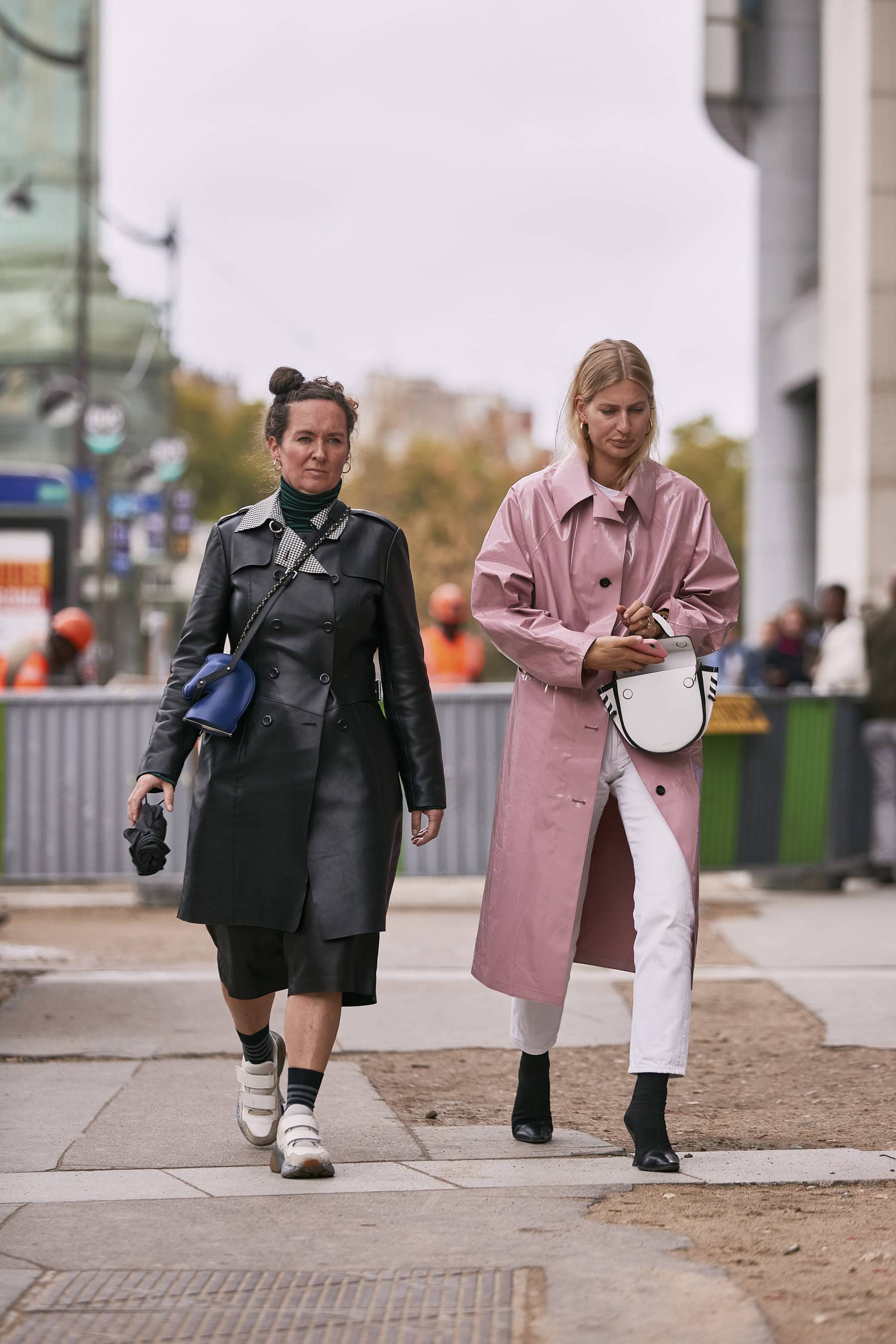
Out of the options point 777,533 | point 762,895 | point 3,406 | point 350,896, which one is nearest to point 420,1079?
point 350,896

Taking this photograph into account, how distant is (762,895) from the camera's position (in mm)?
11367

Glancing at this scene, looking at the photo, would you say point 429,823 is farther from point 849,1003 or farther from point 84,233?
point 84,233

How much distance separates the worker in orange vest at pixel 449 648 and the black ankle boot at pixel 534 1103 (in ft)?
26.1

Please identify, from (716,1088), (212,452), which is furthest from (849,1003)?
(212,452)

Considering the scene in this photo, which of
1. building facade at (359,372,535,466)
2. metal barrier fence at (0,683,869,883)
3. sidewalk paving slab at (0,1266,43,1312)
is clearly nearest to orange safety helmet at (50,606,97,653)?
metal barrier fence at (0,683,869,883)

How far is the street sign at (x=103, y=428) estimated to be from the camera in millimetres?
29094

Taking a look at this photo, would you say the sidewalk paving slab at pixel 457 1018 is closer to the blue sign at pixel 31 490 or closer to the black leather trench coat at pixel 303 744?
the black leather trench coat at pixel 303 744

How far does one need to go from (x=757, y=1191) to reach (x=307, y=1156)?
1065 millimetres

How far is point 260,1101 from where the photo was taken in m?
4.91

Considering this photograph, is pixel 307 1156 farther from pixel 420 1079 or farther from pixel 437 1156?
pixel 420 1079

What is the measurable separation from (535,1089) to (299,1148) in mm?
735

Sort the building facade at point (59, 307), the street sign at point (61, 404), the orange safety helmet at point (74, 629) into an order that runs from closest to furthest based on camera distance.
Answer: the orange safety helmet at point (74, 629), the street sign at point (61, 404), the building facade at point (59, 307)

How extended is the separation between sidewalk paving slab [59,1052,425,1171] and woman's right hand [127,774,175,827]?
0.88m

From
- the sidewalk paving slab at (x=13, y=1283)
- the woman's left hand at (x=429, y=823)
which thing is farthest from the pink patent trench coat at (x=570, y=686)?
the sidewalk paving slab at (x=13, y=1283)
